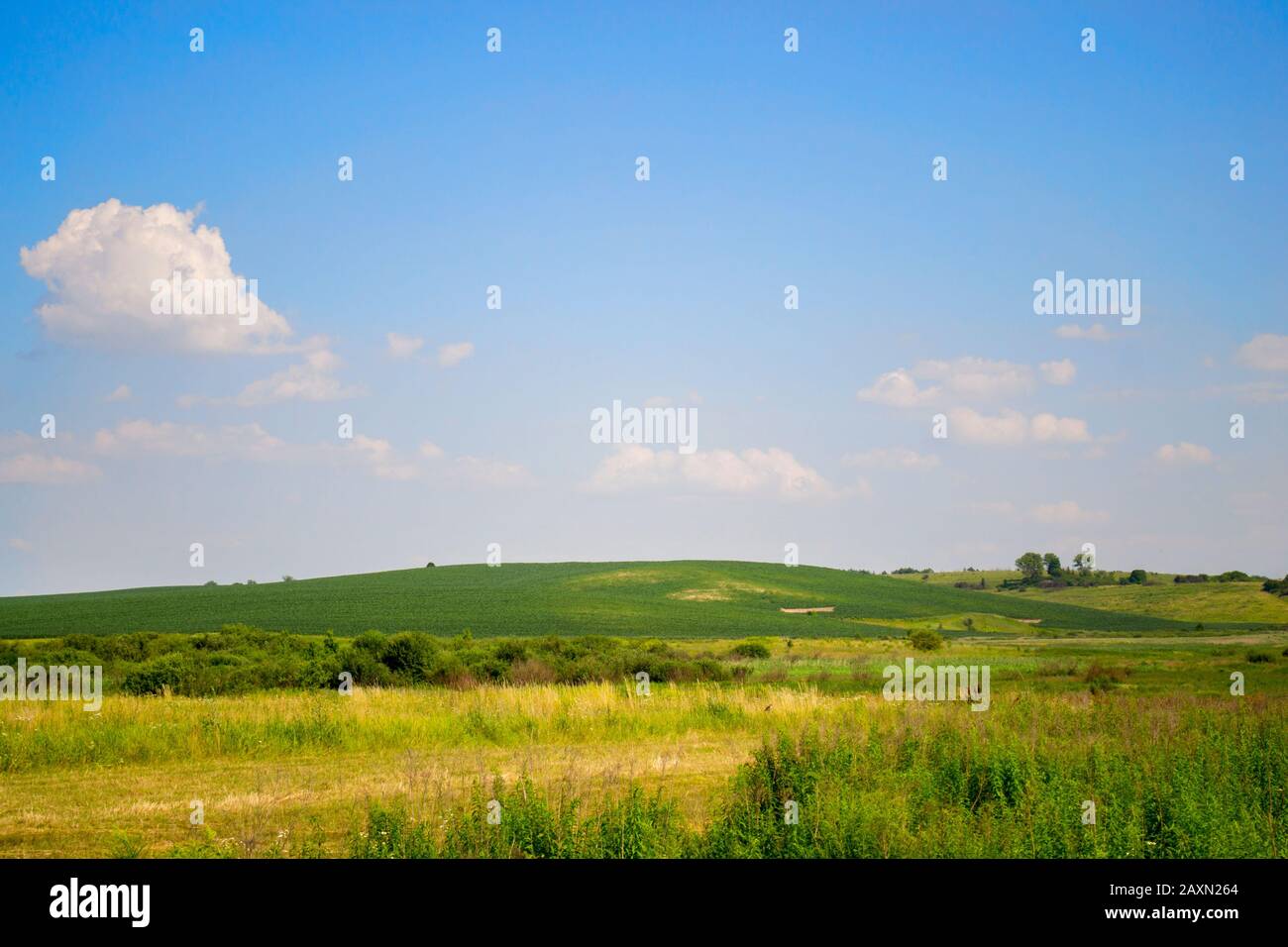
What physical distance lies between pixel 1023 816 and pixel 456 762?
1023cm

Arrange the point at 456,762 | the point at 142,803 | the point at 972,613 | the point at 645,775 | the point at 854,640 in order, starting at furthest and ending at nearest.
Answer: the point at 972,613 < the point at 854,640 < the point at 456,762 < the point at 645,775 < the point at 142,803

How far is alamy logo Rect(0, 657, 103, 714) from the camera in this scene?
80.7 ft

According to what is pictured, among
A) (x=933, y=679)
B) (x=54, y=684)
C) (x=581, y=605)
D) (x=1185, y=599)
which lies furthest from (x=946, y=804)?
(x=1185, y=599)

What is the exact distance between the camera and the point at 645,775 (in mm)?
16797

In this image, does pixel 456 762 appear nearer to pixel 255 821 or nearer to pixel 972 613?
pixel 255 821

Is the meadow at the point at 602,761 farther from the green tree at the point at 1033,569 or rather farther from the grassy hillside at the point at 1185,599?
the green tree at the point at 1033,569

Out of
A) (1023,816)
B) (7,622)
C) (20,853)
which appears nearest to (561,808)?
(1023,816)

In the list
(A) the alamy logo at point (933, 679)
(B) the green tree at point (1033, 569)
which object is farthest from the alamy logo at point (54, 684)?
(B) the green tree at point (1033, 569)
